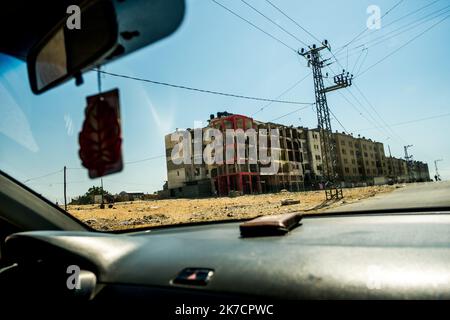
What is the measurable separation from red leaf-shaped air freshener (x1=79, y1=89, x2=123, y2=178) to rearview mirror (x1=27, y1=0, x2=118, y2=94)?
1.19 ft

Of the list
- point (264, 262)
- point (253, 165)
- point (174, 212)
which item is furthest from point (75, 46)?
point (253, 165)

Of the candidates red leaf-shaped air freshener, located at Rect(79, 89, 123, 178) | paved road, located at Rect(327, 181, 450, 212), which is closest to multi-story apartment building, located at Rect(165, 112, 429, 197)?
paved road, located at Rect(327, 181, 450, 212)

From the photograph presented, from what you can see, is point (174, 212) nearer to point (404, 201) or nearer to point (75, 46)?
point (404, 201)

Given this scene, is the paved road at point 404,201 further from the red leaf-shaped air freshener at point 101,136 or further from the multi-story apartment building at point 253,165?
the multi-story apartment building at point 253,165

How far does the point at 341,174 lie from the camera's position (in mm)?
84750

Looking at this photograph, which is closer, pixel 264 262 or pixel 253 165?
pixel 264 262

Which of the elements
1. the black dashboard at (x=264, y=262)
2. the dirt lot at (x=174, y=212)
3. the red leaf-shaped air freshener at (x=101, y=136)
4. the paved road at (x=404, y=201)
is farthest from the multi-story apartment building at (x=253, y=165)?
the red leaf-shaped air freshener at (x=101, y=136)

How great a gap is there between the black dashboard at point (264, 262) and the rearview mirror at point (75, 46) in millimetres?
1084

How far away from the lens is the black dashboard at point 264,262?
4.53ft

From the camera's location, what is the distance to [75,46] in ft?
4.42

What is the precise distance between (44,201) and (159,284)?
5.68 feet

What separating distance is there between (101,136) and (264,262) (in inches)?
45.0

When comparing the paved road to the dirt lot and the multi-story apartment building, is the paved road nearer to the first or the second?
the dirt lot
